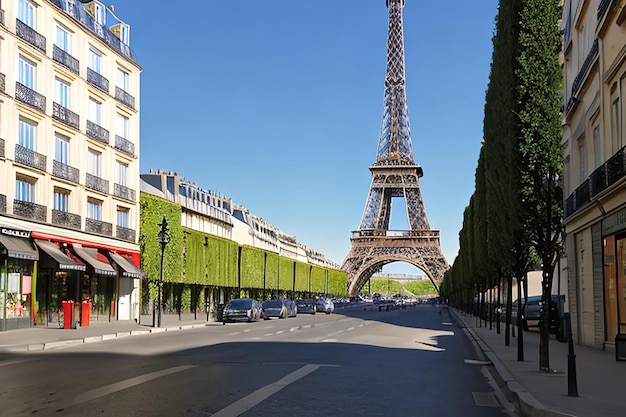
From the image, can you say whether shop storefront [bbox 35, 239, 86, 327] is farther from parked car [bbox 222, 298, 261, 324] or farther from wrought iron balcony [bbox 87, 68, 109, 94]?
parked car [bbox 222, 298, 261, 324]

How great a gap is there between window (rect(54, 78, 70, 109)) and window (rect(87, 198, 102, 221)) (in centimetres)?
591

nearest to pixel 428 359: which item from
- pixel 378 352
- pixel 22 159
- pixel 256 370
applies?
pixel 378 352

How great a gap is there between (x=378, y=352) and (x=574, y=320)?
843 cm

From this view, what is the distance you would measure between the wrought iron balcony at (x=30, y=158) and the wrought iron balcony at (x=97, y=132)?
5.55m

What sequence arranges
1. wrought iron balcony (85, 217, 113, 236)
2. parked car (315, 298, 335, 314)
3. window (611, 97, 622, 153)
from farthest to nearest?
parked car (315, 298, 335, 314) < wrought iron balcony (85, 217, 113, 236) < window (611, 97, 622, 153)

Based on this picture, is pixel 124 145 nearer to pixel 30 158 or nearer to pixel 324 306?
pixel 30 158

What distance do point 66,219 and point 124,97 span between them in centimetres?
1064

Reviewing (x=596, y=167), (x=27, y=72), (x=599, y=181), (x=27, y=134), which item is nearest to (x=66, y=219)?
(x=27, y=134)

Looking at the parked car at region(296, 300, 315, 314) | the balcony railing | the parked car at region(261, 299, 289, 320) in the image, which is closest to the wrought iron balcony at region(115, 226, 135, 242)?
the parked car at region(261, 299, 289, 320)

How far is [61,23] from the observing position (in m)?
37.8

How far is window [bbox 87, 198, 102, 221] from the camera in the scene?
136 feet

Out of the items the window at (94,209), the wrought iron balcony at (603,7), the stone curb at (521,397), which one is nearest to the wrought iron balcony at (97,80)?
the window at (94,209)

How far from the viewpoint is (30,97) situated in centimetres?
3428

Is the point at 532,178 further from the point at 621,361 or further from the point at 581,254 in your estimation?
the point at 581,254
